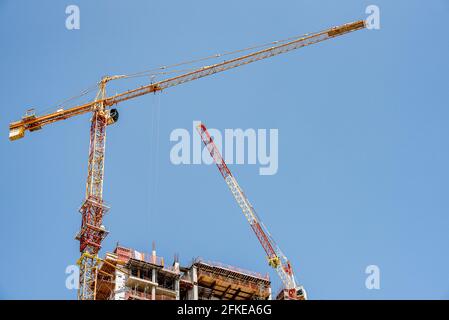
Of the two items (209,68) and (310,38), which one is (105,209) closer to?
(209,68)

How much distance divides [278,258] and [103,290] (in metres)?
30.6

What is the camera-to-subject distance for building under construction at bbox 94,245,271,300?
119 meters

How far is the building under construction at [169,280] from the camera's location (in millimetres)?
118688

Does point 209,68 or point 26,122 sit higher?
point 209,68

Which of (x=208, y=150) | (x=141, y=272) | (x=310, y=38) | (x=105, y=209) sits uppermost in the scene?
(x=310, y=38)

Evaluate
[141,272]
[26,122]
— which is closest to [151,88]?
[26,122]

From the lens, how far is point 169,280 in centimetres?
12456

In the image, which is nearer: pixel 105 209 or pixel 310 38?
pixel 105 209
